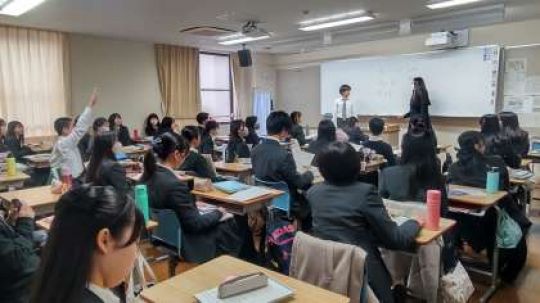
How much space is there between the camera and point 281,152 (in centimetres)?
355

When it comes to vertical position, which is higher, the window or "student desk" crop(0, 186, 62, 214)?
the window

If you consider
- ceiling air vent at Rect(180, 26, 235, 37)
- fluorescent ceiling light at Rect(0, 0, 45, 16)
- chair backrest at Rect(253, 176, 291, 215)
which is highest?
ceiling air vent at Rect(180, 26, 235, 37)

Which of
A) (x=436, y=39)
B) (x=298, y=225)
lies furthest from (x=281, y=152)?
(x=436, y=39)

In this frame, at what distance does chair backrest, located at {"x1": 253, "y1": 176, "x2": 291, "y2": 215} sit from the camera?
3535 mm

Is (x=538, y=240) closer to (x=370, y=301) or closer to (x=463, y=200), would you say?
(x=463, y=200)

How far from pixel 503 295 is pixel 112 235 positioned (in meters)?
3.03

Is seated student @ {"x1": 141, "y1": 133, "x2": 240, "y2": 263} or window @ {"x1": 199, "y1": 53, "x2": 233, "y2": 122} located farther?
window @ {"x1": 199, "y1": 53, "x2": 233, "y2": 122}

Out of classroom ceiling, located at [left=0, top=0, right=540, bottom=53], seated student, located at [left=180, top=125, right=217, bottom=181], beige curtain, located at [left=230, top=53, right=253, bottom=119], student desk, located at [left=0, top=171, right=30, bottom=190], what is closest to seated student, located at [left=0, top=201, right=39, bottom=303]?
seated student, located at [left=180, top=125, right=217, bottom=181]

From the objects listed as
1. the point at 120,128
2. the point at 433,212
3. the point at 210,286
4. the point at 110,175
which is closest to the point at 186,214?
the point at 110,175

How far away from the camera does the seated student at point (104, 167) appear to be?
2.87 metres

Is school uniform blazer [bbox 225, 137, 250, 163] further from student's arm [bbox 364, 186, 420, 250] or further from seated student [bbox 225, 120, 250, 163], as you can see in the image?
student's arm [bbox 364, 186, 420, 250]

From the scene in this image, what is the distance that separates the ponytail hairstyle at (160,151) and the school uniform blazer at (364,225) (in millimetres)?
1081

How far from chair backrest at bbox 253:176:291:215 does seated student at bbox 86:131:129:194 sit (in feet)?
3.95

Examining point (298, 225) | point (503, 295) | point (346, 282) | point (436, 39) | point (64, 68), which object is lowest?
point (503, 295)
